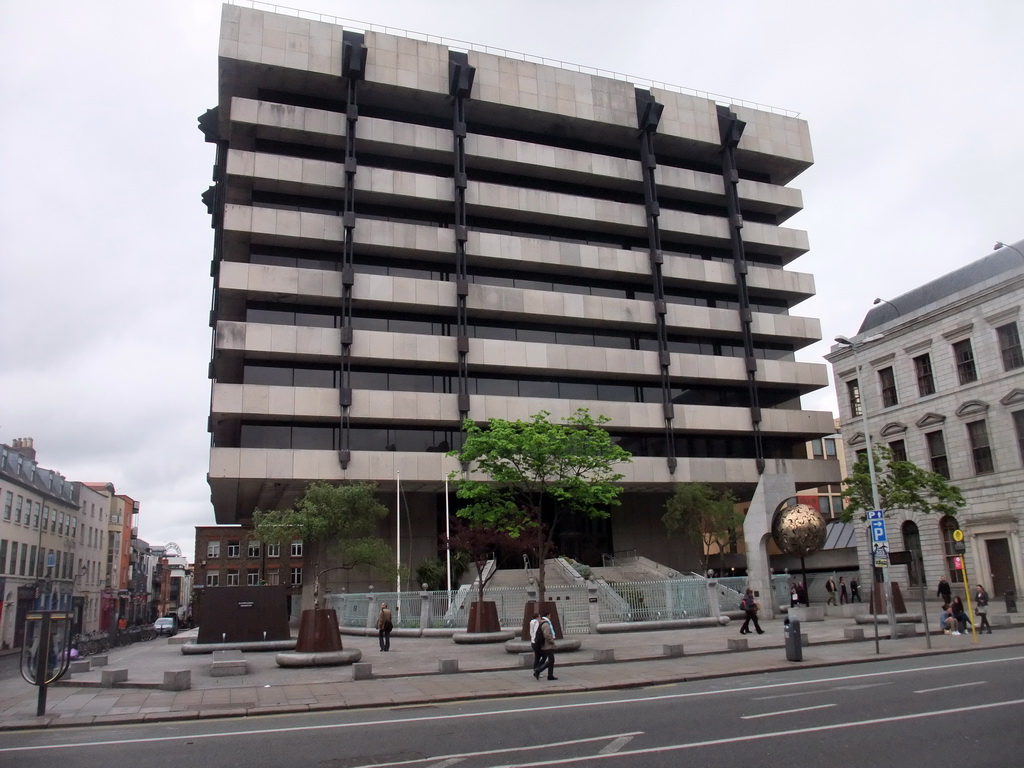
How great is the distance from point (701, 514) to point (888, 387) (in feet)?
43.3

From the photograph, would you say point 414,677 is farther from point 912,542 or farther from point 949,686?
point 912,542

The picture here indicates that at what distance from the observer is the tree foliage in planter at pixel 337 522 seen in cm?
3912

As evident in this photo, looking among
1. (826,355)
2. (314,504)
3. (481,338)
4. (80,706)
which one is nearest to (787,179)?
(826,355)

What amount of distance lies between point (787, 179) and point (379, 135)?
110ft

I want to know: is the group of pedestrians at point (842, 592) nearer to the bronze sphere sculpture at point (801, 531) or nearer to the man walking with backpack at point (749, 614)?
the bronze sphere sculpture at point (801, 531)

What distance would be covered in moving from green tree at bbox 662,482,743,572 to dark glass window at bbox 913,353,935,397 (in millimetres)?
13292

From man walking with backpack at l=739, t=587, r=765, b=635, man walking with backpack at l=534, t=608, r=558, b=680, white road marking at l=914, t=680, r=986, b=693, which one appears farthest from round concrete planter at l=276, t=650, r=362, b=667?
white road marking at l=914, t=680, r=986, b=693

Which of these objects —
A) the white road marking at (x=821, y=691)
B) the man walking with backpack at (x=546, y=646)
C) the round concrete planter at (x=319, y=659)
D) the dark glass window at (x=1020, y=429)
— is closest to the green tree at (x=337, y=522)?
the round concrete planter at (x=319, y=659)

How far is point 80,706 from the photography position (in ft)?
54.0

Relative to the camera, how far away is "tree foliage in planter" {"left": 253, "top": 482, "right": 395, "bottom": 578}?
3912 centimetres

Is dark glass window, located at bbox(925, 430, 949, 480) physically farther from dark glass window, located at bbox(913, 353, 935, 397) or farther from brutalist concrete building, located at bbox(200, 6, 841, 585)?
brutalist concrete building, located at bbox(200, 6, 841, 585)

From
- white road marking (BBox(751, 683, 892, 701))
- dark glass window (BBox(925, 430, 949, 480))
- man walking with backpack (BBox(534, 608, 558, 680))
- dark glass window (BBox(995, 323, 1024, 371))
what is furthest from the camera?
dark glass window (BBox(925, 430, 949, 480))

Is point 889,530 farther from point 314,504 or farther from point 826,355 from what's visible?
point 314,504

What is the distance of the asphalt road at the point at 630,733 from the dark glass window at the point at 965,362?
2916cm
